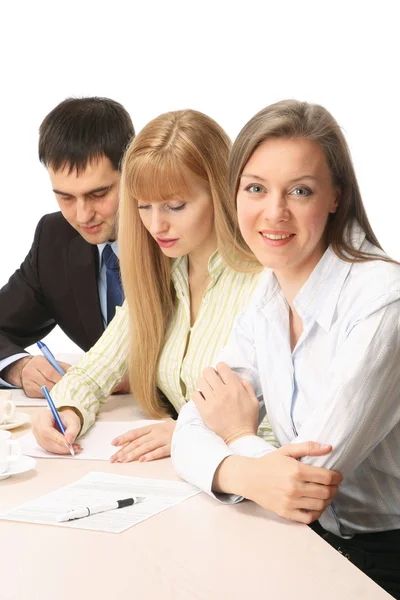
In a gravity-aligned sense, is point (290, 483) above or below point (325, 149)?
below

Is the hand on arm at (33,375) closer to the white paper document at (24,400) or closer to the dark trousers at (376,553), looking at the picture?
the white paper document at (24,400)

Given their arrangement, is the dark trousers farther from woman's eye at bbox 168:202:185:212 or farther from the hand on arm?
the hand on arm

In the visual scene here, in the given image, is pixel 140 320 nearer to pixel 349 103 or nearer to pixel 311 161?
pixel 311 161

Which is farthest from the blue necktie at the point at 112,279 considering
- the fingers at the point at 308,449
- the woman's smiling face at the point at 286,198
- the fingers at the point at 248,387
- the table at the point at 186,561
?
the fingers at the point at 308,449

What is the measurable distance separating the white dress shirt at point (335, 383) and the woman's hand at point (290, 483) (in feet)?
0.10

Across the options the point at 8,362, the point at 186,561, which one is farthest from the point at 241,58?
the point at 186,561

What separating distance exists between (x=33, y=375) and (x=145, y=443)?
766 mm

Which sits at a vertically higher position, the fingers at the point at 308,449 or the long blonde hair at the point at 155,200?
the long blonde hair at the point at 155,200

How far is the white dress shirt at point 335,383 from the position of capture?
5.27 feet

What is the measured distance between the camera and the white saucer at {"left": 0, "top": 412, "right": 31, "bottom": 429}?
2262mm

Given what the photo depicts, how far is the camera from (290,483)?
1.55 metres

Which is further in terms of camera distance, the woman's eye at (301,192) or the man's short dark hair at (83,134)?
the man's short dark hair at (83,134)

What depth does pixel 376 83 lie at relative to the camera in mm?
5148

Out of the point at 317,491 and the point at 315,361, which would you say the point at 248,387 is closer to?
the point at 315,361
